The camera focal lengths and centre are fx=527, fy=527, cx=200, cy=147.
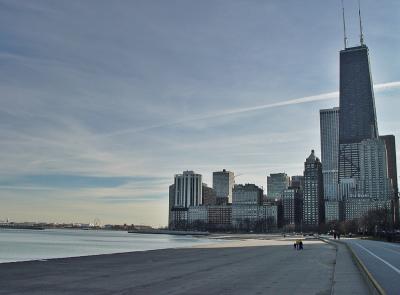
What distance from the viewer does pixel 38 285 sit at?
24922mm

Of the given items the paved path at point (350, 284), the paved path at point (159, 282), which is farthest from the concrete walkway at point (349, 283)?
the paved path at point (159, 282)

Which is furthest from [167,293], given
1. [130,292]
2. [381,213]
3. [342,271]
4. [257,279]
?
[381,213]

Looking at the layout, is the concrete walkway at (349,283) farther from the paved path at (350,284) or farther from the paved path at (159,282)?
the paved path at (159,282)

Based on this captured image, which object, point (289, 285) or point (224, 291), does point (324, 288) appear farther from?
point (224, 291)

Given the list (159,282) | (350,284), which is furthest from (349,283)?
(159,282)

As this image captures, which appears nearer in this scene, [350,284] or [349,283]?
[350,284]

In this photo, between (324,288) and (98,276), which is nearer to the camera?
(324,288)

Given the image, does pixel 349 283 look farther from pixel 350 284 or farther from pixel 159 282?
pixel 159 282

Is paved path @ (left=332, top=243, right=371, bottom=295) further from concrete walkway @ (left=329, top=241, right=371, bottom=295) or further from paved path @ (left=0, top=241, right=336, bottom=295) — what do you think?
paved path @ (left=0, top=241, right=336, bottom=295)

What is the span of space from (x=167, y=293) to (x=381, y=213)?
150 metres

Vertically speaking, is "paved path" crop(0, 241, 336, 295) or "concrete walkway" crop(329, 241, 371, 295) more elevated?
"concrete walkway" crop(329, 241, 371, 295)

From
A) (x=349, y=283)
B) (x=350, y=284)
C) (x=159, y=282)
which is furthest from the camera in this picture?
(x=159, y=282)

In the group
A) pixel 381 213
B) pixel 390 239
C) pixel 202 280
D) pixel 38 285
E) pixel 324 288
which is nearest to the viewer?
pixel 324 288

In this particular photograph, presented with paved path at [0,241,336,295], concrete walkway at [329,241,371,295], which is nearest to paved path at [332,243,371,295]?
concrete walkway at [329,241,371,295]
